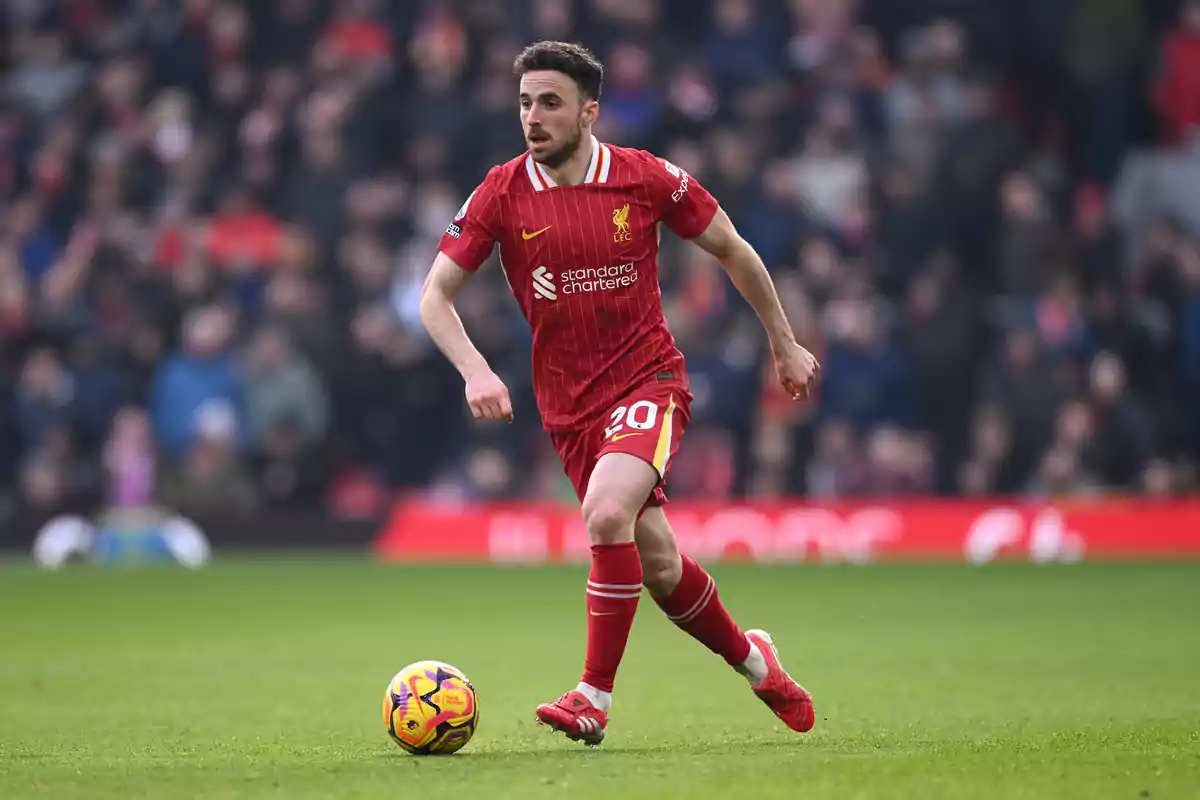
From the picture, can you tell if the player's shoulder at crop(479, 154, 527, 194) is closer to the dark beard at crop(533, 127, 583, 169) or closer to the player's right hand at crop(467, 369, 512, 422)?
the dark beard at crop(533, 127, 583, 169)

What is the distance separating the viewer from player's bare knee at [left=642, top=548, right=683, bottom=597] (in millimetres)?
6863

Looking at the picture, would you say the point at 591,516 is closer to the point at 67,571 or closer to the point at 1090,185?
the point at 67,571

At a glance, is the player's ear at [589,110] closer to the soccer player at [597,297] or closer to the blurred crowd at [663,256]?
the soccer player at [597,297]

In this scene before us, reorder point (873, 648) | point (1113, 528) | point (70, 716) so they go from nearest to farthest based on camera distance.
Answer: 1. point (70, 716)
2. point (873, 648)
3. point (1113, 528)

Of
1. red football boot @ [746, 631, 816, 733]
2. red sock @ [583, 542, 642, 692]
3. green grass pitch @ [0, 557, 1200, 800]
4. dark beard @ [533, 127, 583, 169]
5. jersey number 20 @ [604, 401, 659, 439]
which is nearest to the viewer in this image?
green grass pitch @ [0, 557, 1200, 800]

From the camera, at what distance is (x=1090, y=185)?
771 inches

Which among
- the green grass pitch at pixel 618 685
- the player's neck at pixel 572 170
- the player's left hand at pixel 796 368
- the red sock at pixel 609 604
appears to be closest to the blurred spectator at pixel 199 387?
the green grass pitch at pixel 618 685

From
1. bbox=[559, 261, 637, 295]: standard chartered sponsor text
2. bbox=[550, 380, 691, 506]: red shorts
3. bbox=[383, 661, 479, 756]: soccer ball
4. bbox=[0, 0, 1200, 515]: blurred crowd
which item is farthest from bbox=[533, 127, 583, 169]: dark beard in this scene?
bbox=[0, 0, 1200, 515]: blurred crowd

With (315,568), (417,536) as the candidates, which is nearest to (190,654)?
(315,568)

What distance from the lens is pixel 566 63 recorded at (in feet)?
22.5

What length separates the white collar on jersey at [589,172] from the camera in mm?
6934

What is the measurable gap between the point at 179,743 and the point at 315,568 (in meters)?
10.3

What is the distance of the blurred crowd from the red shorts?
10463 mm

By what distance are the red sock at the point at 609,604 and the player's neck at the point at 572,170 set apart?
131 cm
